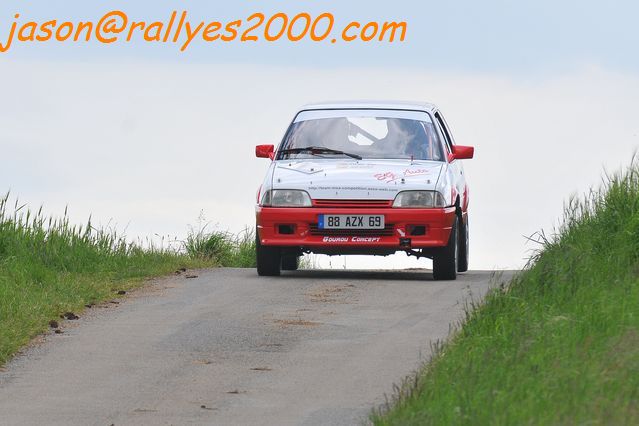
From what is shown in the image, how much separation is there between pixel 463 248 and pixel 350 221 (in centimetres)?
223

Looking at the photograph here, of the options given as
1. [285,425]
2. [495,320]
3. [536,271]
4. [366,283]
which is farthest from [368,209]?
[285,425]

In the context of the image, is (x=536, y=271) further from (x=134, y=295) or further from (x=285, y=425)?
(x=134, y=295)

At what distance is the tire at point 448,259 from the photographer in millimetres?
14789

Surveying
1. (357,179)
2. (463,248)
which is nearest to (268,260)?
(357,179)

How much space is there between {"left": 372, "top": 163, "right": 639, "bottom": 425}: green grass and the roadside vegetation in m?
3.92

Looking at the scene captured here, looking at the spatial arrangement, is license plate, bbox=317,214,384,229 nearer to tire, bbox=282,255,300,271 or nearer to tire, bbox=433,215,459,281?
tire, bbox=433,215,459,281

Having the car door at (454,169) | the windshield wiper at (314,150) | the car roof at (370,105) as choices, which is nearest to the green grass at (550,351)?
the car door at (454,169)

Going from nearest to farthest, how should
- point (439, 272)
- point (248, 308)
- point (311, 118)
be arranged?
point (248, 308)
point (439, 272)
point (311, 118)

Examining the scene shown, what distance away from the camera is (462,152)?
51.3ft

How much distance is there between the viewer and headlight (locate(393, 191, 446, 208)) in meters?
14.5

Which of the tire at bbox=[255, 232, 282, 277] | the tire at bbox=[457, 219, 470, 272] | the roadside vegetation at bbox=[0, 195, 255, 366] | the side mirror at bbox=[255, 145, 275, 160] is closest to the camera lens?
the roadside vegetation at bbox=[0, 195, 255, 366]

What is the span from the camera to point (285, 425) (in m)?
8.12

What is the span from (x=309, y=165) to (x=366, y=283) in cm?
145

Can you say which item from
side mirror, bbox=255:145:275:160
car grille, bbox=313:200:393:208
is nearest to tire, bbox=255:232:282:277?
car grille, bbox=313:200:393:208
